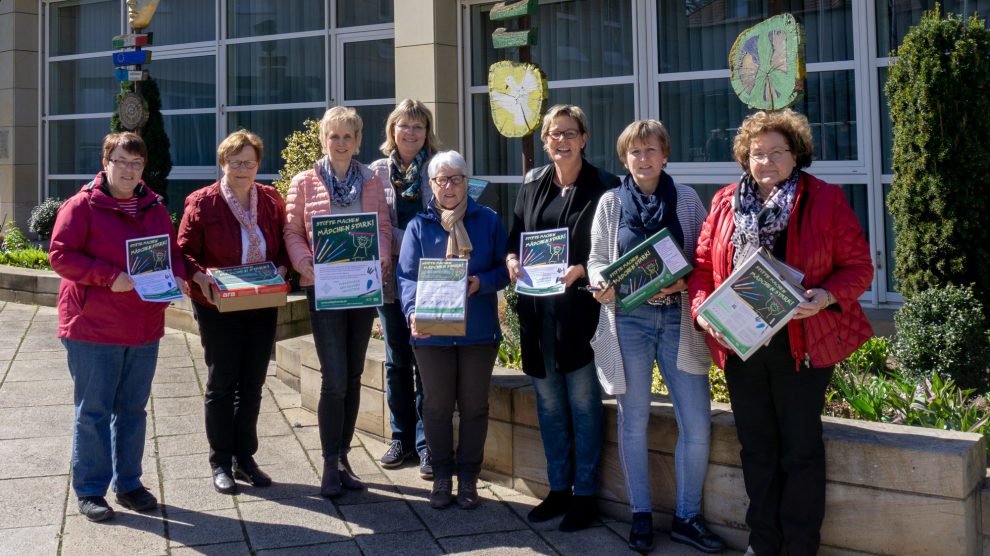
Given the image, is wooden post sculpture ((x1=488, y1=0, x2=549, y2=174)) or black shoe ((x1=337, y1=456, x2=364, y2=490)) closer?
black shoe ((x1=337, y1=456, x2=364, y2=490))

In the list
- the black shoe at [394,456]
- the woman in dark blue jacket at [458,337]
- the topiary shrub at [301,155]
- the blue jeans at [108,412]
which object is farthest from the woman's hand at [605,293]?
the topiary shrub at [301,155]

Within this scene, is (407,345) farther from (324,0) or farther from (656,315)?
(324,0)

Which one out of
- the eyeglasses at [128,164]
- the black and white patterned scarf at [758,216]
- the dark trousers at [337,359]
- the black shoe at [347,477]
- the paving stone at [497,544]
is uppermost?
the eyeglasses at [128,164]

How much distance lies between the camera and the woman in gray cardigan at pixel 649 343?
4.34 m

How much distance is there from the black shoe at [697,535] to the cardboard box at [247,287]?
7.45ft

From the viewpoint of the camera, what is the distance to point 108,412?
16.1 ft

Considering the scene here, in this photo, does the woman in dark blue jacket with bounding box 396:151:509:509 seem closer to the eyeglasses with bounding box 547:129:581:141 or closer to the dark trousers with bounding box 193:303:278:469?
the eyeglasses with bounding box 547:129:581:141

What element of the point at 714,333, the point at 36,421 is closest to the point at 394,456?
the point at 714,333

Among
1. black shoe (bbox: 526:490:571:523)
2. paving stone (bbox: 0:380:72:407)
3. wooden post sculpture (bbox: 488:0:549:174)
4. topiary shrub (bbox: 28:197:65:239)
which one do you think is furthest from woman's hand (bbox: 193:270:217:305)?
topiary shrub (bbox: 28:197:65:239)

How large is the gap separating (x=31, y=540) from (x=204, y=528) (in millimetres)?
784

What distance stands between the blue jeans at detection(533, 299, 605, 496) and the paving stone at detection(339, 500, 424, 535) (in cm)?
74

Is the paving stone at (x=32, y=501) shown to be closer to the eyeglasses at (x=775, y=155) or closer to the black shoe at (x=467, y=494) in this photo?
the black shoe at (x=467, y=494)

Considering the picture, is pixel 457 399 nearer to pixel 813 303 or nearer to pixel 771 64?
pixel 813 303

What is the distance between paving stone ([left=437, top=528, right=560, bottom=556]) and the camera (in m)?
4.49
